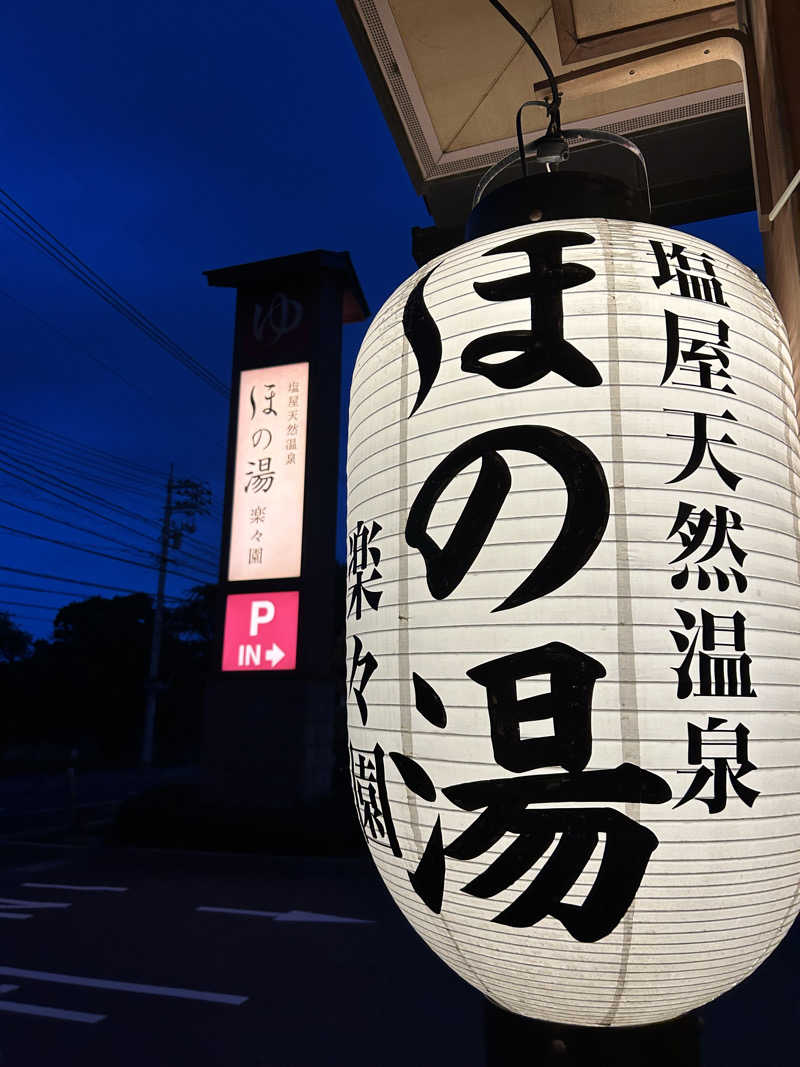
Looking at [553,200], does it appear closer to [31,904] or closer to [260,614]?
[31,904]

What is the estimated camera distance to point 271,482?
7.79m

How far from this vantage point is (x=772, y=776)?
0.83 meters

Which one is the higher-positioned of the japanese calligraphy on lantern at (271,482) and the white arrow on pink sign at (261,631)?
the japanese calligraphy on lantern at (271,482)

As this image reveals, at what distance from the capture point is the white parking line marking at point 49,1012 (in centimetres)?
352

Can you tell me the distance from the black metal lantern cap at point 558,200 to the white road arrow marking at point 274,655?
22.8 feet

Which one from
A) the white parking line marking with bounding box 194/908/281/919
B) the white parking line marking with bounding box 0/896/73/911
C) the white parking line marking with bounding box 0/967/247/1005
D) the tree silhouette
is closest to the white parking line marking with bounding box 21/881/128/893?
the white parking line marking with bounding box 0/896/73/911

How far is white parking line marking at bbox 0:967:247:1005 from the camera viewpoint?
374 centimetres

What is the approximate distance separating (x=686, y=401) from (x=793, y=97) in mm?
846

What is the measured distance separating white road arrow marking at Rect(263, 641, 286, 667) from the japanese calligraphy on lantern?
2.72ft

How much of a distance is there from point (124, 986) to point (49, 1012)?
41cm

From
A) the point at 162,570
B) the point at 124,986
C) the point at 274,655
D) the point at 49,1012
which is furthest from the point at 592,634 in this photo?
the point at 162,570

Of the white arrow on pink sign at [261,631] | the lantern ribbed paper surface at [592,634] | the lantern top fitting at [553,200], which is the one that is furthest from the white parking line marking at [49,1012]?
the lantern top fitting at [553,200]

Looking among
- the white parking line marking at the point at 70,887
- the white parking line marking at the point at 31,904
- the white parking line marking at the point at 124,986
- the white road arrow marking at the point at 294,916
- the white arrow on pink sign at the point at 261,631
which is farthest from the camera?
the white arrow on pink sign at the point at 261,631

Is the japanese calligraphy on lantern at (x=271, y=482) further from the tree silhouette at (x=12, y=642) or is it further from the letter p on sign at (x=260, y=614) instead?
the tree silhouette at (x=12, y=642)
